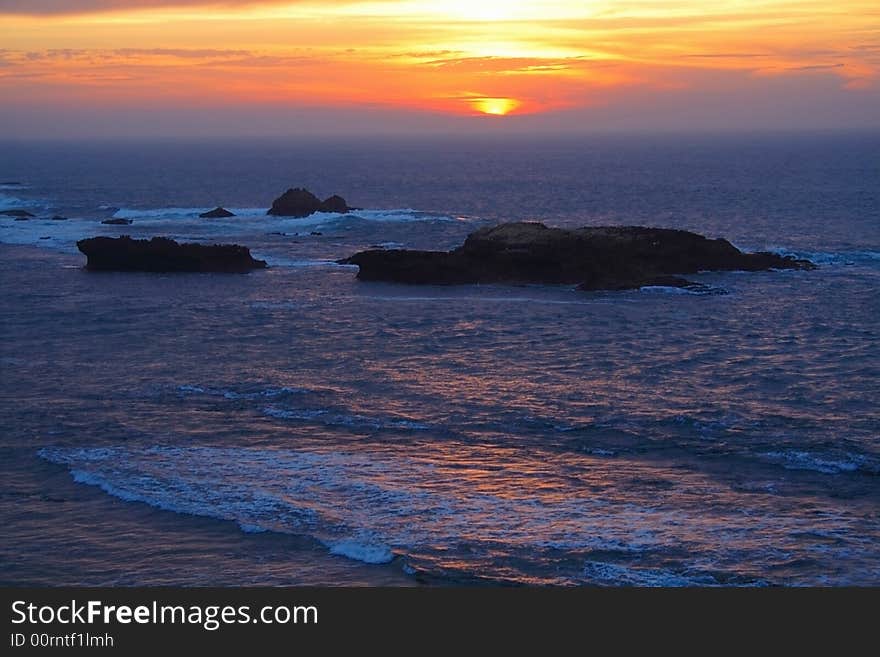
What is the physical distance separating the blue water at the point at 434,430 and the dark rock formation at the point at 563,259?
1.62 meters

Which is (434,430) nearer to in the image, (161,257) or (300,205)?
(161,257)

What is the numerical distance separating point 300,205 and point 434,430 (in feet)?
202

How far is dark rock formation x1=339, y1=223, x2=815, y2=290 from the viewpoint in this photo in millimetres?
52062

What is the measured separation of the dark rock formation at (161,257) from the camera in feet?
185

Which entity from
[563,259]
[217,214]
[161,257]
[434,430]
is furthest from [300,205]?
[434,430]

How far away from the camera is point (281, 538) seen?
19297 millimetres

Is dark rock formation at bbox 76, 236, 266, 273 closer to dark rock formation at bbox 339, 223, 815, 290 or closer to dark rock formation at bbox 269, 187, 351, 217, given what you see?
dark rock formation at bbox 339, 223, 815, 290

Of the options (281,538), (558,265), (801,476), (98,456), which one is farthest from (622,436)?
(558,265)

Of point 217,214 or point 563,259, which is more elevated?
point 217,214

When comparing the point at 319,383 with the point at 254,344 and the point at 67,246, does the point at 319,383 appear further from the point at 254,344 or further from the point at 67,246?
the point at 67,246

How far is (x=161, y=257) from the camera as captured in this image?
57.0 meters

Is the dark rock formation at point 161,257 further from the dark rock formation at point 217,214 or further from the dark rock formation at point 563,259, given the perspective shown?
the dark rock formation at point 217,214

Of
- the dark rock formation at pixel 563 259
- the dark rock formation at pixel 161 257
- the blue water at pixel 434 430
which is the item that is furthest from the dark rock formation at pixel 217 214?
the dark rock formation at pixel 563 259

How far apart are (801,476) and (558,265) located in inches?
1206
